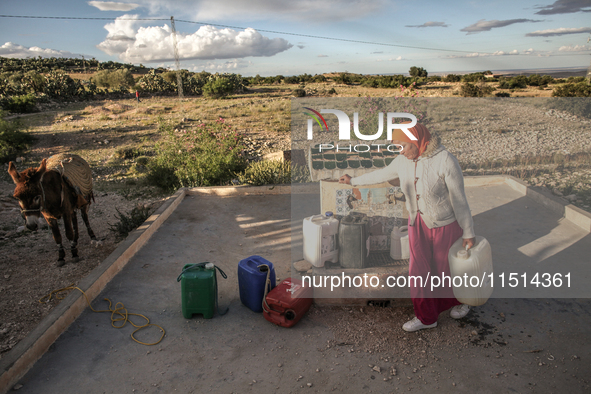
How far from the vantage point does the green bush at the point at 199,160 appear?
32.6 feet

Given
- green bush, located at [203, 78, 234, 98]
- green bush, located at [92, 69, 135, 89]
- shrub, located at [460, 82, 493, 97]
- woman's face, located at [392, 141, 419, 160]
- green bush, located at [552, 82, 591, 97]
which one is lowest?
woman's face, located at [392, 141, 419, 160]

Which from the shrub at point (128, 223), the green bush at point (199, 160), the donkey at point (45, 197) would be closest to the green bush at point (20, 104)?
the green bush at point (199, 160)

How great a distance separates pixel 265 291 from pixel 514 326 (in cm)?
280

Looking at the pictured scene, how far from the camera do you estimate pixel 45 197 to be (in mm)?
5492

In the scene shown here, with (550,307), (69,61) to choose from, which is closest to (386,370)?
(550,307)

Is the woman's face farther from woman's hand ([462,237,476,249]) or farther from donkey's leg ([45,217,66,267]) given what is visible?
donkey's leg ([45,217,66,267])

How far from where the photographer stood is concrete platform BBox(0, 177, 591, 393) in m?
3.38

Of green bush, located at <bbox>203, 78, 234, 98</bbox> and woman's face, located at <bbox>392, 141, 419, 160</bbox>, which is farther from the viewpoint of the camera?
green bush, located at <bbox>203, 78, 234, 98</bbox>

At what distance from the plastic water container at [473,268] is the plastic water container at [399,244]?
0.83 m

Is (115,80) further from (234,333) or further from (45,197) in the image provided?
(234,333)

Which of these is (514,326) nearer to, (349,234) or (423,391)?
(423,391)

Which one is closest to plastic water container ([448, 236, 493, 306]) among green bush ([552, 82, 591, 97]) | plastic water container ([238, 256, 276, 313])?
plastic water container ([238, 256, 276, 313])

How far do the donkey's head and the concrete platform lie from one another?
48.5 inches

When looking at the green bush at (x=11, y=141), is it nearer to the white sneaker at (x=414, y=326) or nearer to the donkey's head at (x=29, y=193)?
the donkey's head at (x=29, y=193)
